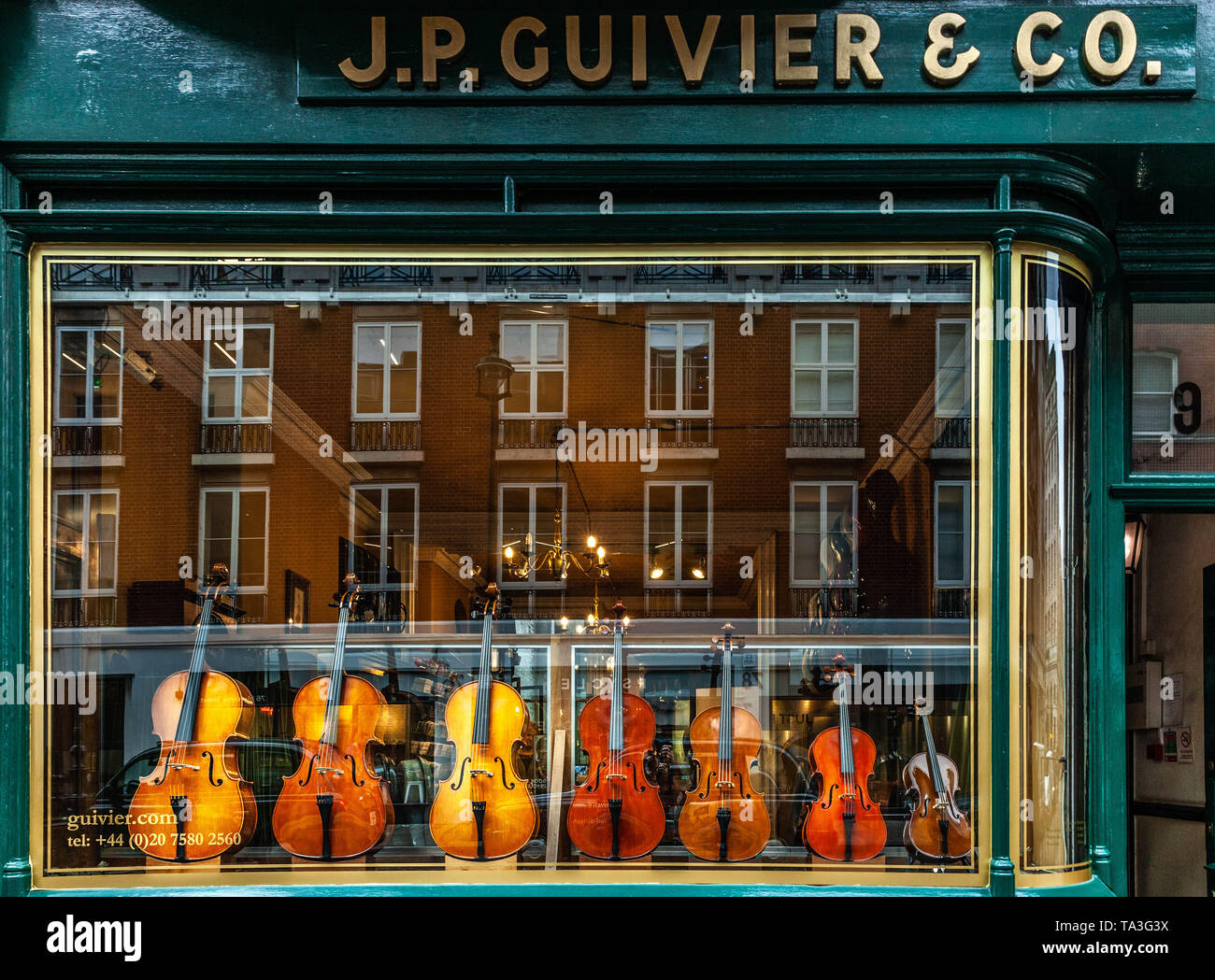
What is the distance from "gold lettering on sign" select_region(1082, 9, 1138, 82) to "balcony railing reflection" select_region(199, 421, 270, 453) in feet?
16.0

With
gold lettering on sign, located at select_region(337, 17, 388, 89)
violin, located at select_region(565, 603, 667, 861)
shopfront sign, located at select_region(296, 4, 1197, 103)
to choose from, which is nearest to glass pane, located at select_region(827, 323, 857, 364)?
shopfront sign, located at select_region(296, 4, 1197, 103)

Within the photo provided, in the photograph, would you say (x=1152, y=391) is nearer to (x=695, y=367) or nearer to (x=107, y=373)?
(x=695, y=367)

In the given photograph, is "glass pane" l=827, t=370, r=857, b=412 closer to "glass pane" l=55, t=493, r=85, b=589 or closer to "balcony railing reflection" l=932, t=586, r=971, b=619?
"balcony railing reflection" l=932, t=586, r=971, b=619

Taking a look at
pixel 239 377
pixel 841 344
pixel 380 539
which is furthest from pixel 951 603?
pixel 239 377

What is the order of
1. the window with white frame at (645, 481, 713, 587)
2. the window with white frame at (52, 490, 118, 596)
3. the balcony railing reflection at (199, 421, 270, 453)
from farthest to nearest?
the window with white frame at (645, 481, 713, 587)
the balcony railing reflection at (199, 421, 270, 453)
the window with white frame at (52, 490, 118, 596)

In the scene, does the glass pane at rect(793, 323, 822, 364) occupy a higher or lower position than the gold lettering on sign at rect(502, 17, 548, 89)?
lower

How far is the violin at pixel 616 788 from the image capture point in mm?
5215

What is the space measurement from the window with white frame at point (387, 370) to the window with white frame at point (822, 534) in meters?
2.36

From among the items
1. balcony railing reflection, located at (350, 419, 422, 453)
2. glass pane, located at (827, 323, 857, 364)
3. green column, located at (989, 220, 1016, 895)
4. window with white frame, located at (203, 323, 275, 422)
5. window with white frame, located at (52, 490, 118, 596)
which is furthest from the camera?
balcony railing reflection, located at (350, 419, 422, 453)

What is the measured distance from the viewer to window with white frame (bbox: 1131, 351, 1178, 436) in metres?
5.58

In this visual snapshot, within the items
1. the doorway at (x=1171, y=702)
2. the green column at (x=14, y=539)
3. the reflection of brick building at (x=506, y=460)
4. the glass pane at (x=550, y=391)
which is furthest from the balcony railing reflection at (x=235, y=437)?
the doorway at (x=1171, y=702)

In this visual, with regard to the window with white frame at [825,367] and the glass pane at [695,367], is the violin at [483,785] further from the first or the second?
the window with white frame at [825,367]

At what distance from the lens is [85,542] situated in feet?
17.6

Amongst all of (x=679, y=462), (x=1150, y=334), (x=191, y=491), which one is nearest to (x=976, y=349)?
(x=1150, y=334)
